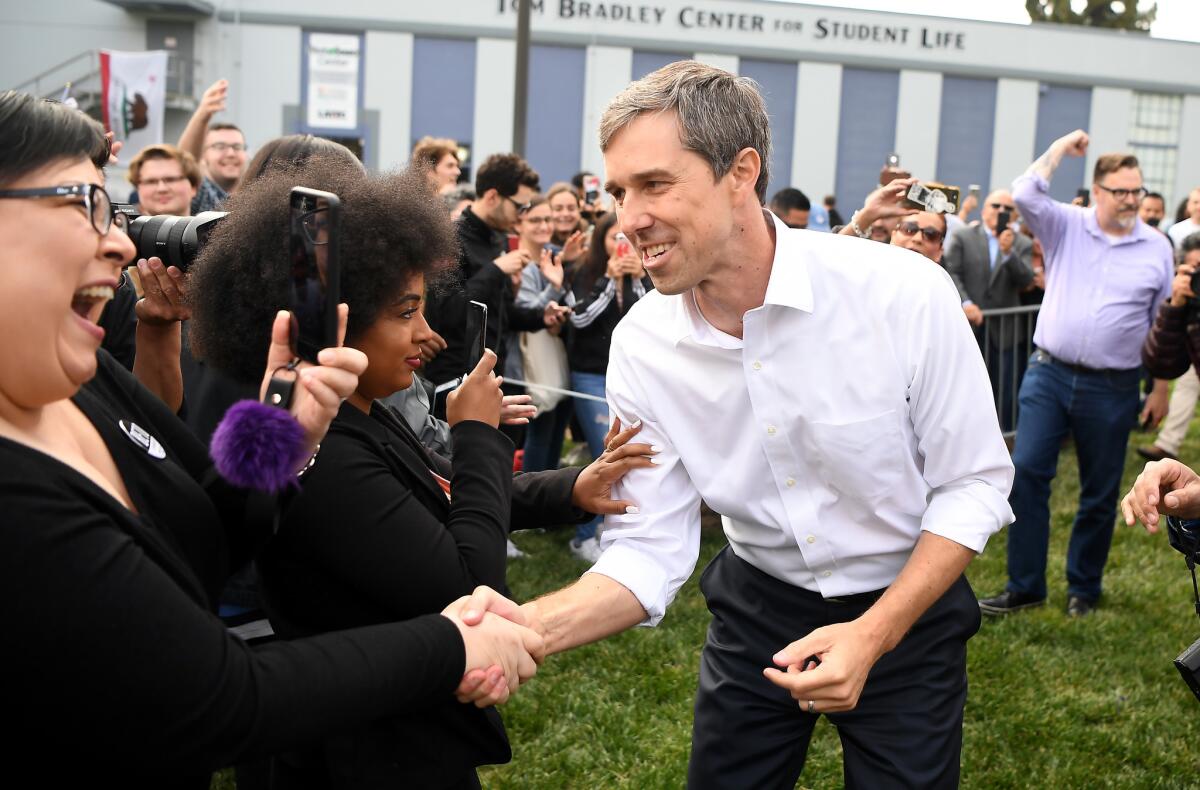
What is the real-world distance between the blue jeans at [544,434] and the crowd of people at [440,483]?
3.55 metres

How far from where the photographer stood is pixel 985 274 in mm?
9102

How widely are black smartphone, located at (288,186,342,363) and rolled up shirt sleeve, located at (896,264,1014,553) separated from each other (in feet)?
4.28

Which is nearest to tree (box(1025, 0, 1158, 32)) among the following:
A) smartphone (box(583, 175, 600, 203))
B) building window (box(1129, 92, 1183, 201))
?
building window (box(1129, 92, 1183, 201))

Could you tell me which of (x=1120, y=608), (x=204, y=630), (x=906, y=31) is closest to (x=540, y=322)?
(x=1120, y=608)

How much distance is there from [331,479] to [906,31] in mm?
32312

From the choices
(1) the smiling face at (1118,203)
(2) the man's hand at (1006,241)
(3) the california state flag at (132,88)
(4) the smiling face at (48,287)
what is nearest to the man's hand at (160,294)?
(4) the smiling face at (48,287)

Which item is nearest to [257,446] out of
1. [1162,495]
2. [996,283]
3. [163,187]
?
[1162,495]

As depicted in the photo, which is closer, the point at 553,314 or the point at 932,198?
the point at 932,198

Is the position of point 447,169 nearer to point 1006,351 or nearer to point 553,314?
point 553,314

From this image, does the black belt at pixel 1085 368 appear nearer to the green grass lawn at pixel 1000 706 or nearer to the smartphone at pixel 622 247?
the green grass lawn at pixel 1000 706

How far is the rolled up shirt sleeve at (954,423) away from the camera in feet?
7.63

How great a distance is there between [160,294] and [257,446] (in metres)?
1.09

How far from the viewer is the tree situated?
41.2 metres

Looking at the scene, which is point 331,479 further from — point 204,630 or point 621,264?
point 621,264
